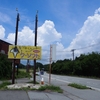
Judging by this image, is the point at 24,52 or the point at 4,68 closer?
the point at 24,52

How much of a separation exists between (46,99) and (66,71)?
77.1 metres

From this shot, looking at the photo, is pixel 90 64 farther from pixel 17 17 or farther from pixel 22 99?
pixel 22 99

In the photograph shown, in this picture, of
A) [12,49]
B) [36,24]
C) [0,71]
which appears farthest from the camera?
[0,71]

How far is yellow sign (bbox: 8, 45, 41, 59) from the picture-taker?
665 inches

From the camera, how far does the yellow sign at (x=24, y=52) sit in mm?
16891

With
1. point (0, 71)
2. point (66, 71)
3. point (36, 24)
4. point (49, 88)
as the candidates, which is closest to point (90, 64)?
point (66, 71)

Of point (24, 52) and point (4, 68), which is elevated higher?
point (24, 52)

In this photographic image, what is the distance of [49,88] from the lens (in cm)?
1394

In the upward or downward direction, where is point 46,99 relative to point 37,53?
downward

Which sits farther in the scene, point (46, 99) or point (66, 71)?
point (66, 71)

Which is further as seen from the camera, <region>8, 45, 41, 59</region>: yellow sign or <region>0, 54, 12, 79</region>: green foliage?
<region>0, 54, 12, 79</region>: green foliage

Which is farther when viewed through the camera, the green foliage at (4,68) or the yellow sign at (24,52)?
the green foliage at (4,68)

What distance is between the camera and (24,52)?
16969 millimetres

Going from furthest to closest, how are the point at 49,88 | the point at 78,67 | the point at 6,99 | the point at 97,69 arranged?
the point at 78,67 < the point at 97,69 < the point at 49,88 < the point at 6,99
